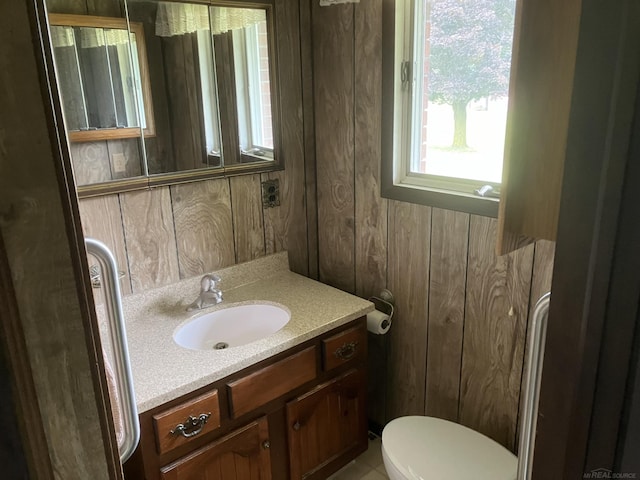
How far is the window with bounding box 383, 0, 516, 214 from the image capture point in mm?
1618

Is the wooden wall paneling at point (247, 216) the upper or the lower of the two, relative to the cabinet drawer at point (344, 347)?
upper

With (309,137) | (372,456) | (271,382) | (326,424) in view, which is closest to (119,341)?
(271,382)

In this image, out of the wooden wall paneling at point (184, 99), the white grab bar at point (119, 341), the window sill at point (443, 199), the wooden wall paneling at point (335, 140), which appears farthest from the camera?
the wooden wall paneling at point (335, 140)

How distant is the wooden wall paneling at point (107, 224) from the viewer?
1.70m

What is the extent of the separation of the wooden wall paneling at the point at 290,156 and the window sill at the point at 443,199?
1.41 feet

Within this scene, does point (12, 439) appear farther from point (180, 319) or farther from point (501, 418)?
point (501, 418)

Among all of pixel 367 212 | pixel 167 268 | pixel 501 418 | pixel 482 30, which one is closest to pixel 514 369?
pixel 501 418

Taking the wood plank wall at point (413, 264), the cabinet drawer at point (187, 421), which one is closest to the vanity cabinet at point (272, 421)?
the cabinet drawer at point (187, 421)

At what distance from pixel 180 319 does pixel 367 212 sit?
835 mm

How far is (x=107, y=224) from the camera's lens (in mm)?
1752

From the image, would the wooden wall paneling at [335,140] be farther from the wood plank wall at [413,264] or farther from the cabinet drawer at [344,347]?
the cabinet drawer at [344,347]

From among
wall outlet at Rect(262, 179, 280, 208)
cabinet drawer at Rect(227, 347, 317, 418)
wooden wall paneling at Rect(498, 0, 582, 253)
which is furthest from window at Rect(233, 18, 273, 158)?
wooden wall paneling at Rect(498, 0, 582, 253)

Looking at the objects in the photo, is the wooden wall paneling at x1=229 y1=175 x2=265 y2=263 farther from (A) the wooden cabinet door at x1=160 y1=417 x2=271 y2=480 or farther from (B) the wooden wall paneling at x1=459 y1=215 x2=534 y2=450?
(B) the wooden wall paneling at x1=459 y1=215 x2=534 y2=450

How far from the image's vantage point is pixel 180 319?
1.87m
